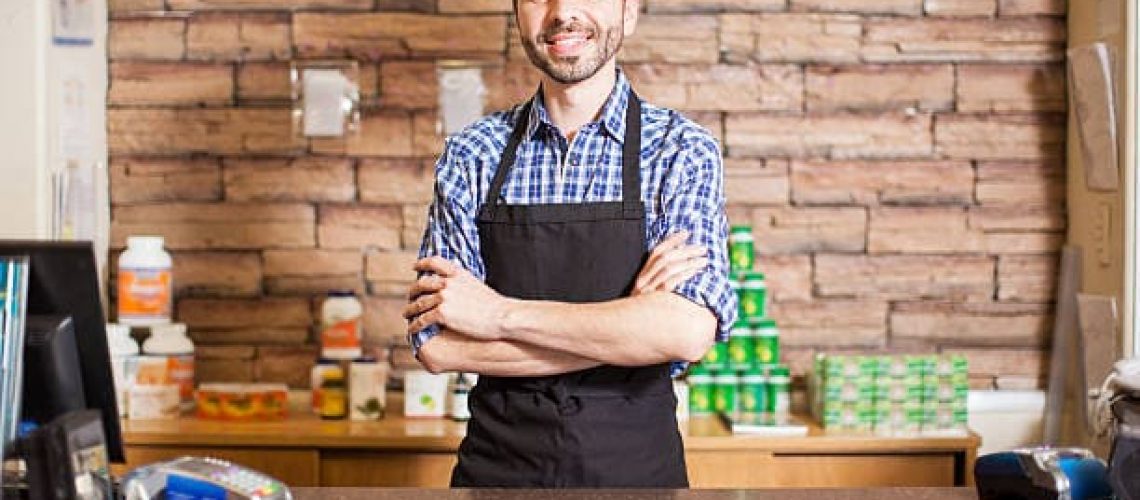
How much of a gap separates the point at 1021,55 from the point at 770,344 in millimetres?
1127

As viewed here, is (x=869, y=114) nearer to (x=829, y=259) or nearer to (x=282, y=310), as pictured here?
(x=829, y=259)

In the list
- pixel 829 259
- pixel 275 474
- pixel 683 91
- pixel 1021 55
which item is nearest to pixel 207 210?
pixel 275 474

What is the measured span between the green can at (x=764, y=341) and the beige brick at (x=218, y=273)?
57.2 inches

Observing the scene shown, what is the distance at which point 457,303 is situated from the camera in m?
2.80

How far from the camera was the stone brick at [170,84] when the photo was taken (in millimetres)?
4301

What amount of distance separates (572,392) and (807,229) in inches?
64.3

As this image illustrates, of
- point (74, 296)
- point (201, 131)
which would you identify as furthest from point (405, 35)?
point (74, 296)

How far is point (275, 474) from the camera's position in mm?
3779

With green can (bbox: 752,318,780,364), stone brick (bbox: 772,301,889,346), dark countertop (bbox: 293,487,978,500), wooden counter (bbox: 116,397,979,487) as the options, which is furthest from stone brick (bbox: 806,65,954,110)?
dark countertop (bbox: 293,487,978,500)

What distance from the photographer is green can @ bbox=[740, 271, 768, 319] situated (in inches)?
158

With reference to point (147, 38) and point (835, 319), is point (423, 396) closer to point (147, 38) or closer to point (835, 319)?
point (835, 319)

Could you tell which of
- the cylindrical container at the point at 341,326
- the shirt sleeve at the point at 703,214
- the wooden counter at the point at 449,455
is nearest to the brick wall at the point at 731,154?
the cylindrical container at the point at 341,326

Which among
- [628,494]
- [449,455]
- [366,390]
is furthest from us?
[366,390]

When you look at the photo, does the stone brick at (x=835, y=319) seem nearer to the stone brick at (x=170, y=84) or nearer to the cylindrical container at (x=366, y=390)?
the cylindrical container at (x=366, y=390)
